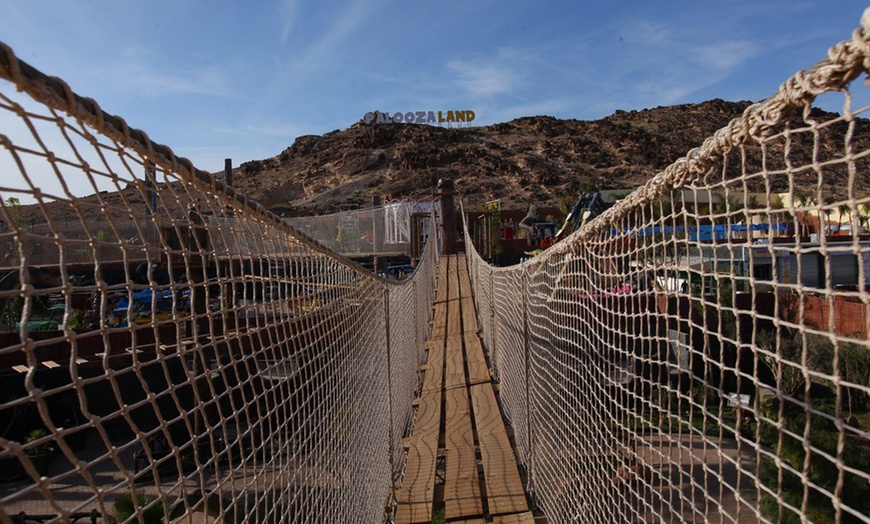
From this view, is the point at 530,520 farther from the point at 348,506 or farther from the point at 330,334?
the point at 330,334

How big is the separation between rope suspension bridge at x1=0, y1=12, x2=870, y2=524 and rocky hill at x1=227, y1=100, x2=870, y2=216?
38.5 meters

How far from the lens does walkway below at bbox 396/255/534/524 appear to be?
2.87 meters

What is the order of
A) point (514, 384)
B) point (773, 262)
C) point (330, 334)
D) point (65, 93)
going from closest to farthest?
point (65, 93) → point (773, 262) → point (330, 334) → point (514, 384)

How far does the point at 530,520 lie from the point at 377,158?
59.7 m

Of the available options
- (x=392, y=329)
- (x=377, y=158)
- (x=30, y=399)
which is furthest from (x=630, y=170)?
(x=30, y=399)

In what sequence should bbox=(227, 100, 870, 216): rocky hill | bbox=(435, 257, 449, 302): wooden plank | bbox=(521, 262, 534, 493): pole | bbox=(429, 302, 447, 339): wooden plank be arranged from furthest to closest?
bbox=(227, 100, 870, 216): rocky hill, bbox=(435, 257, 449, 302): wooden plank, bbox=(429, 302, 447, 339): wooden plank, bbox=(521, 262, 534, 493): pole

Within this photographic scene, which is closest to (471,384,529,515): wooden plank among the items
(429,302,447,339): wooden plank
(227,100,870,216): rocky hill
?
(429,302,447,339): wooden plank

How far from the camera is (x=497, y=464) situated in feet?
10.7

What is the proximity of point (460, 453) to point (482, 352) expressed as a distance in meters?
2.37

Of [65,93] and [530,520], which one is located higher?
[65,93]

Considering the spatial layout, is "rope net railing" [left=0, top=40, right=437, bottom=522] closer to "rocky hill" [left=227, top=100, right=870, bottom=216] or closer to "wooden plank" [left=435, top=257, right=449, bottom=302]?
"wooden plank" [left=435, top=257, right=449, bottom=302]

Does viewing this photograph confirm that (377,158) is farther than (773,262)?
Yes

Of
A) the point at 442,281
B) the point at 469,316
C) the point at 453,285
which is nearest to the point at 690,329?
the point at 469,316

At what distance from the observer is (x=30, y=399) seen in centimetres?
79
